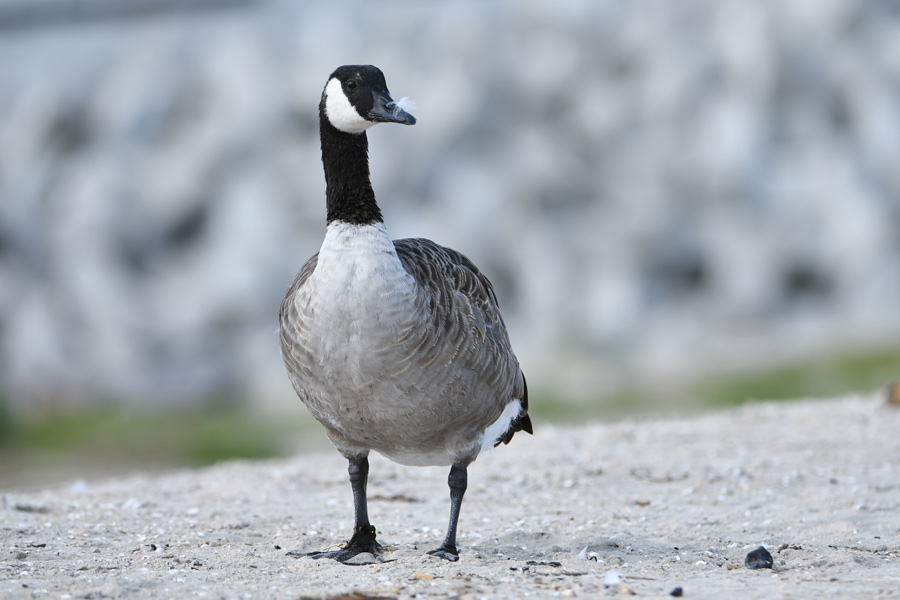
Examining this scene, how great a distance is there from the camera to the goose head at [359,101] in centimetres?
482

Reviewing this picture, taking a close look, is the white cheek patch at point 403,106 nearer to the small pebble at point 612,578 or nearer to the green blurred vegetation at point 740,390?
the small pebble at point 612,578

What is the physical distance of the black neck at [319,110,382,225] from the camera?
4.76 metres

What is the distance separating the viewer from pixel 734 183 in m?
12.5

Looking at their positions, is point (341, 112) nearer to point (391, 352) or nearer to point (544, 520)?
point (391, 352)

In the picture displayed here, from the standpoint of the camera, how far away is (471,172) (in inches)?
507

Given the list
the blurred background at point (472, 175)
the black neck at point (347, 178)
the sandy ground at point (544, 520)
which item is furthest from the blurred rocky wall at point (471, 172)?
the black neck at point (347, 178)

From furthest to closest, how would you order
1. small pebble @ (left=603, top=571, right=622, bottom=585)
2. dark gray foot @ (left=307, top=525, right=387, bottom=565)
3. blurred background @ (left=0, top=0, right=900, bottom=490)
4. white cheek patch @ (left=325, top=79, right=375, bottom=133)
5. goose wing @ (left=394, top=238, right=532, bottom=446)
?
blurred background @ (left=0, top=0, right=900, bottom=490) < white cheek patch @ (left=325, top=79, right=375, bottom=133) < dark gray foot @ (left=307, top=525, right=387, bottom=565) < goose wing @ (left=394, top=238, right=532, bottom=446) < small pebble @ (left=603, top=571, right=622, bottom=585)

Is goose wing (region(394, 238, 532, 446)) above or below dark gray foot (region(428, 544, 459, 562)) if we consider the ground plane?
above

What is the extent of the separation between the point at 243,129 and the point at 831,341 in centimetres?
753

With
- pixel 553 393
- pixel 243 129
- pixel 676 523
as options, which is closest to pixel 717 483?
pixel 676 523

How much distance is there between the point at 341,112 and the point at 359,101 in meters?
0.14

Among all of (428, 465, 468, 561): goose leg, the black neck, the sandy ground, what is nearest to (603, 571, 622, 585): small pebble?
the sandy ground

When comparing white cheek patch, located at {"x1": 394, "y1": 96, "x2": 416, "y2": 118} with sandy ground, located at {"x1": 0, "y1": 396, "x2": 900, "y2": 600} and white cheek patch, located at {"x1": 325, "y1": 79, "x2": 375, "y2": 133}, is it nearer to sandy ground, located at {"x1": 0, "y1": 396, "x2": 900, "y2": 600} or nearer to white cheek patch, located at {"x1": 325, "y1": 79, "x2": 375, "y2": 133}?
white cheek patch, located at {"x1": 325, "y1": 79, "x2": 375, "y2": 133}

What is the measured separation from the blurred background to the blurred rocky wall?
0.09 feet
